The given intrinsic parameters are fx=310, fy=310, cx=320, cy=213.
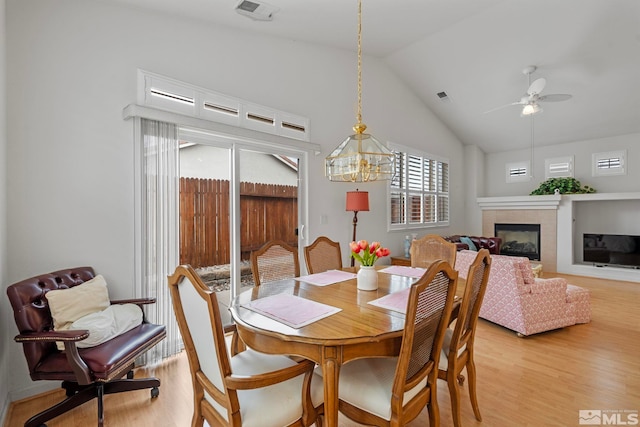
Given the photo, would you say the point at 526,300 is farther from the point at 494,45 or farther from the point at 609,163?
the point at 609,163

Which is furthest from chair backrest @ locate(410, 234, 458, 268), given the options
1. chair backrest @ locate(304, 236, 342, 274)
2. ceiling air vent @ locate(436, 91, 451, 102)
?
ceiling air vent @ locate(436, 91, 451, 102)

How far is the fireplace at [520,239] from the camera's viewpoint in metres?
6.78

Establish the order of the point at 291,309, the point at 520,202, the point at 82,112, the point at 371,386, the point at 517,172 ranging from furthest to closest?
the point at 517,172
the point at 520,202
the point at 82,112
the point at 291,309
the point at 371,386

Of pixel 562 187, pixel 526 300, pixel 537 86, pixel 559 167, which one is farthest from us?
pixel 559 167

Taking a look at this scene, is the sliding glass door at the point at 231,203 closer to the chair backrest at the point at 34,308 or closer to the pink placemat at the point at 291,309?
the chair backrest at the point at 34,308

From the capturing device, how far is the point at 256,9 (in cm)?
300

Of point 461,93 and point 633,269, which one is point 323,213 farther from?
point 633,269

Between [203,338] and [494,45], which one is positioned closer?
[203,338]

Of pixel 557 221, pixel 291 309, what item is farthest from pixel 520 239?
pixel 291 309

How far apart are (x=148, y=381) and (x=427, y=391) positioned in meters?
1.88

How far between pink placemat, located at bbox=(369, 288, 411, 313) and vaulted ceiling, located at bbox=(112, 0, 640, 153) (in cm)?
287

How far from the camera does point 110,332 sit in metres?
2.06

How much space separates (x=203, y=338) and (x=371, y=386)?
0.82m

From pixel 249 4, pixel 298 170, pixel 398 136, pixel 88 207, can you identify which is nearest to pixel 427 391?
pixel 88 207
